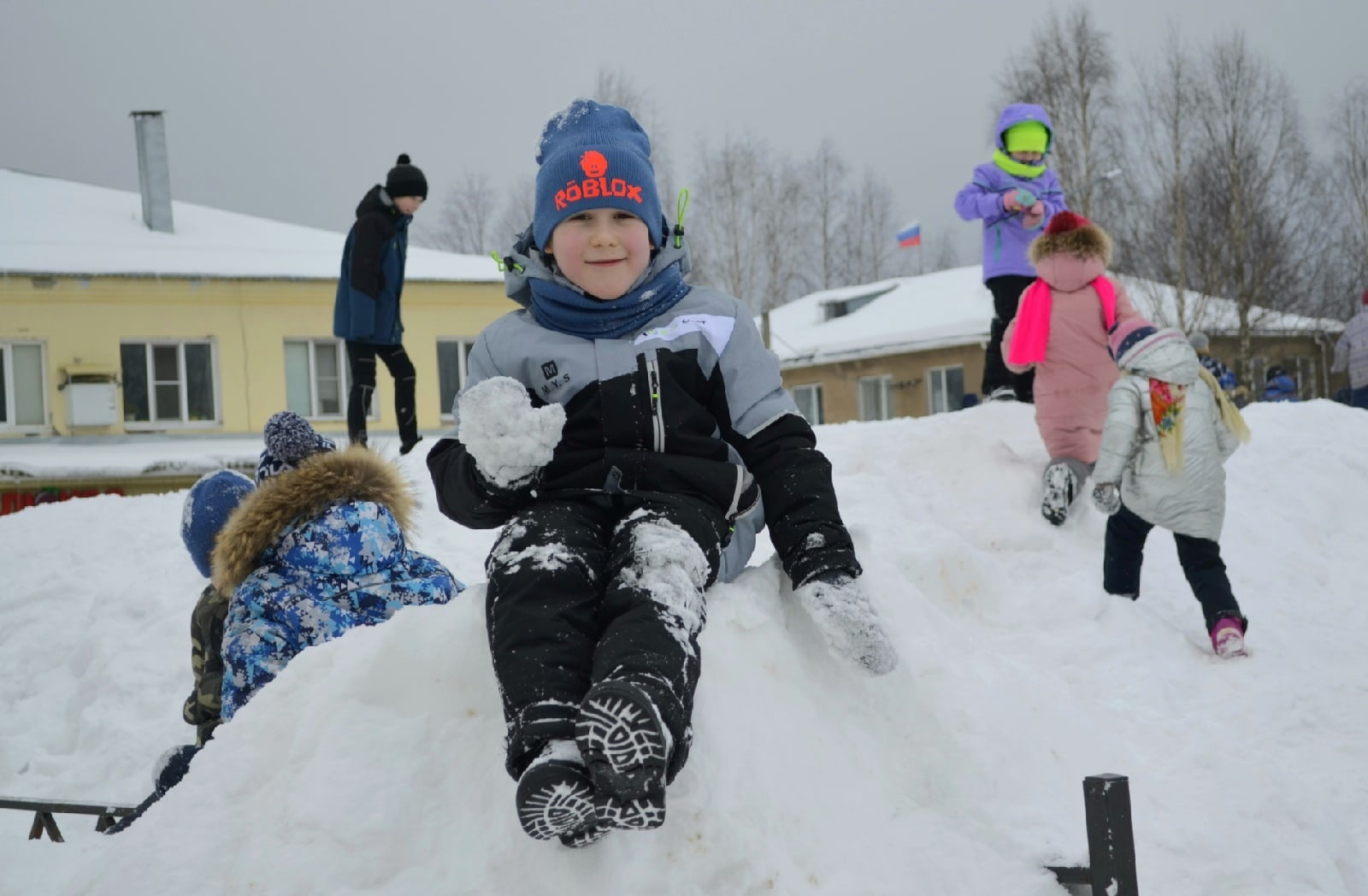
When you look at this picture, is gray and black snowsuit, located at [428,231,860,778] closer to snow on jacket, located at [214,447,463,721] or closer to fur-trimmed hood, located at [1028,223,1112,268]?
snow on jacket, located at [214,447,463,721]

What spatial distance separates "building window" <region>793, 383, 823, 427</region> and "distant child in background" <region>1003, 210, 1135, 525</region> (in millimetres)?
19435

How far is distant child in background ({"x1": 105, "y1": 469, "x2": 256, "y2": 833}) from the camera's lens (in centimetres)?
363

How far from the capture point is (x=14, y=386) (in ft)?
51.1

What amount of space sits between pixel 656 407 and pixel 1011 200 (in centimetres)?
545

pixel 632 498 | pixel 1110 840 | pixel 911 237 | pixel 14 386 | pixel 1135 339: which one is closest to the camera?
pixel 1110 840

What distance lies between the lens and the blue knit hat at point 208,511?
4.07 meters

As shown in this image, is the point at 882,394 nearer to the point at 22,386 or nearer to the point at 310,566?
the point at 22,386

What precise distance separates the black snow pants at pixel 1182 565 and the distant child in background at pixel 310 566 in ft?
11.1

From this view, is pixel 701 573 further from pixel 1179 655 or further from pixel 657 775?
pixel 1179 655

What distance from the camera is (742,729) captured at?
7.53 feet

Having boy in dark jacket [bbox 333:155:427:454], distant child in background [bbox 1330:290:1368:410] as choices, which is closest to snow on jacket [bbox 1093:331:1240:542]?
boy in dark jacket [bbox 333:155:427:454]

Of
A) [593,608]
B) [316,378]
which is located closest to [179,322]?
[316,378]

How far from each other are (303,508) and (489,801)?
1.65 meters

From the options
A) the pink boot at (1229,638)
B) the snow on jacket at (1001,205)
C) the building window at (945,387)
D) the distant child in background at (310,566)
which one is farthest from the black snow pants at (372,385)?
the building window at (945,387)
